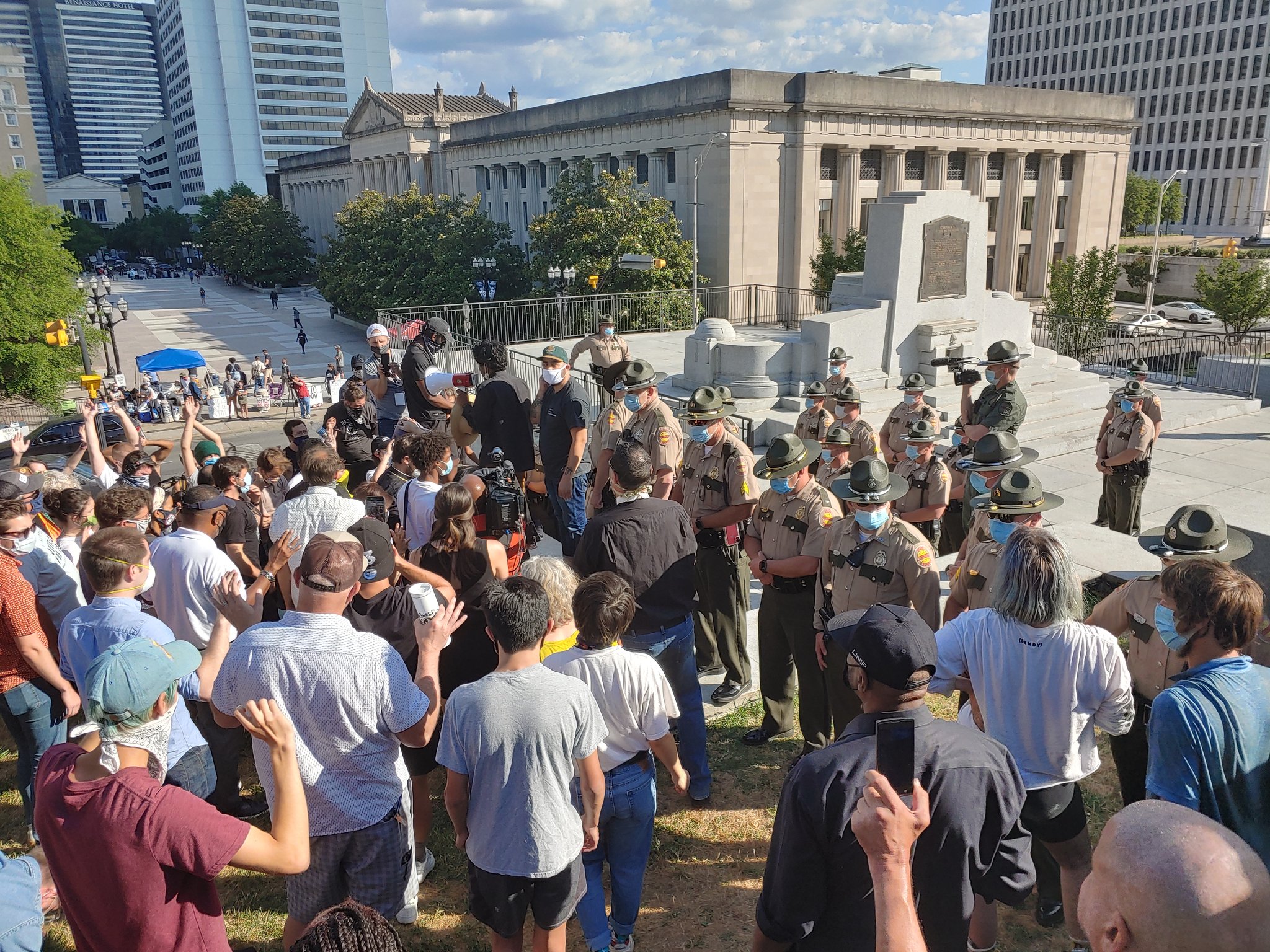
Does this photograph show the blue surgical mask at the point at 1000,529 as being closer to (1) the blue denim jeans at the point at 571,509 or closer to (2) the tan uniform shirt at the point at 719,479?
(2) the tan uniform shirt at the point at 719,479

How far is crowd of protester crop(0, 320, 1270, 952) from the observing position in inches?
94.3

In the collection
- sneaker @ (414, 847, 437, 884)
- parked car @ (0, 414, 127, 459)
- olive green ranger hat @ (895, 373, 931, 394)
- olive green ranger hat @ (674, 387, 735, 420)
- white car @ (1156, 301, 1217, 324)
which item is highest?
olive green ranger hat @ (674, 387, 735, 420)

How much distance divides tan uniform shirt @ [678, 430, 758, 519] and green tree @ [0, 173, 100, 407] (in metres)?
31.9

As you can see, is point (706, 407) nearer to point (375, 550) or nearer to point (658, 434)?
point (658, 434)

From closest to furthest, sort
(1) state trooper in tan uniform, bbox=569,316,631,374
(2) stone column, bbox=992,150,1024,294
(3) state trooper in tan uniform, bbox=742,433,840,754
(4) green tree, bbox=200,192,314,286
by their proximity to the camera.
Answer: (3) state trooper in tan uniform, bbox=742,433,840,754 < (1) state trooper in tan uniform, bbox=569,316,631,374 < (2) stone column, bbox=992,150,1024,294 < (4) green tree, bbox=200,192,314,286

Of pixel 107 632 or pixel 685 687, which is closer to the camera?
pixel 107 632

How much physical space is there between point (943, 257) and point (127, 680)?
13759 mm

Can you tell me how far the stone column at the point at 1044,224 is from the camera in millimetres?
43656

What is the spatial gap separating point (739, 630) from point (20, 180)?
3836cm

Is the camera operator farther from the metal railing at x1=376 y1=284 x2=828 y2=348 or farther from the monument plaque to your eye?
the metal railing at x1=376 y1=284 x2=828 y2=348

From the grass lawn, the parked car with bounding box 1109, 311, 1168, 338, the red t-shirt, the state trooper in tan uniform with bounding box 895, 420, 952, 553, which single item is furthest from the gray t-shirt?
the parked car with bounding box 1109, 311, 1168, 338

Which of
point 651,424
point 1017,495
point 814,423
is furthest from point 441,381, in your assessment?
point 1017,495

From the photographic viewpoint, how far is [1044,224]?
44156 mm

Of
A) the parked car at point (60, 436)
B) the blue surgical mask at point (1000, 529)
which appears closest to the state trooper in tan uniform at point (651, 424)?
the blue surgical mask at point (1000, 529)
